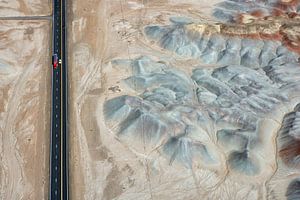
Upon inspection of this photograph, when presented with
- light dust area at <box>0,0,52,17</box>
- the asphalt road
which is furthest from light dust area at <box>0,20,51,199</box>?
light dust area at <box>0,0,52,17</box>

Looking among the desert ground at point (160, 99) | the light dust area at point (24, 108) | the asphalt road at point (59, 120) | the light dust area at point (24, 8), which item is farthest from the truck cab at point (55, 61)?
the light dust area at point (24, 8)

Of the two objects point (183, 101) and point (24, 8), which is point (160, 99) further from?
point (24, 8)

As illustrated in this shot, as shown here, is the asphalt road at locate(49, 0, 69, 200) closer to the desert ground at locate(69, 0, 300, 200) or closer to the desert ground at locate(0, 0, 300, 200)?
the desert ground at locate(0, 0, 300, 200)

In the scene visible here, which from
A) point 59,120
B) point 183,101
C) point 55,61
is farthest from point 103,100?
point 55,61

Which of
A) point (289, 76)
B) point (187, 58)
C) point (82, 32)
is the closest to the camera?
point (289, 76)

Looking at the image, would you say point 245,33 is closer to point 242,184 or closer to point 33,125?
point 242,184

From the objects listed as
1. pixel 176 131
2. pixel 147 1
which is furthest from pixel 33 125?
pixel 147 1

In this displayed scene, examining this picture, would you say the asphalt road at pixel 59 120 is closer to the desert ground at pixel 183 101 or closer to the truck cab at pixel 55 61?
the truck cab at pixel 55 61
